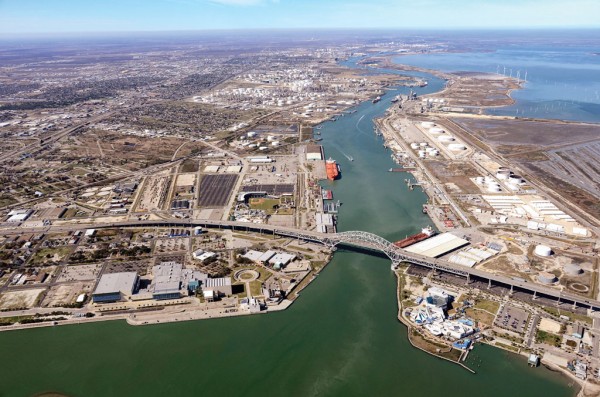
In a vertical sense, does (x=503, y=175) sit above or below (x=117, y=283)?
above

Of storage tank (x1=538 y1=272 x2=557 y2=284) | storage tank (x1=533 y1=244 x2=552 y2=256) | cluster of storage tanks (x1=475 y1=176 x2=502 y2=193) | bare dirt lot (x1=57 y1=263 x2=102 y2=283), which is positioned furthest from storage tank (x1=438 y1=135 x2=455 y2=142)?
bare dirt lot (x1=57 y1=263 x2=102 y2=283)

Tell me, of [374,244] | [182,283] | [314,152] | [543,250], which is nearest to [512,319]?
[543,250]

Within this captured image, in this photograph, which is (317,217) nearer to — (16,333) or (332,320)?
(332,320)

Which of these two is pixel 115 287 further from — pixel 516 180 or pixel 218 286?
pixel 516 180

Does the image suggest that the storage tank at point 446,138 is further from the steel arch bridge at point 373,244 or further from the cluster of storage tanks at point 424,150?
the steel arch bridge at point 373,244

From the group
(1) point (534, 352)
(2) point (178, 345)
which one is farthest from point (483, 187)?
(2) point (178, 345)
